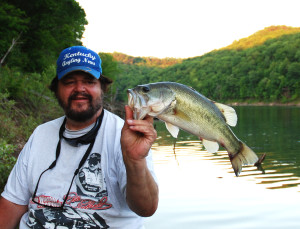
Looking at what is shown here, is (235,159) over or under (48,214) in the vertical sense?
over

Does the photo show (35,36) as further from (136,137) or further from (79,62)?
(136,137)

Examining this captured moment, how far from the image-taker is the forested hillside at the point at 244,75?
85.1 metres

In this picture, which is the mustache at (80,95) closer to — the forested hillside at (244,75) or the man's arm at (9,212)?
the man's arm at (9,212)

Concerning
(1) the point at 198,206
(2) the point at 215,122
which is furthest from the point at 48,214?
(1) the point at 198,206

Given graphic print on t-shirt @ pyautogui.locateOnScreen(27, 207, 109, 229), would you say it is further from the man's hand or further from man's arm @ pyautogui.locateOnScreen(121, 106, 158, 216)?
the man's hand

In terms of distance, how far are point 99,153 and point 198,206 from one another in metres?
6.50

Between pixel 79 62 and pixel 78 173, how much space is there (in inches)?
34.8

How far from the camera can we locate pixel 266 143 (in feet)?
60.2

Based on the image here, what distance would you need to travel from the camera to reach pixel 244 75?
103 metres

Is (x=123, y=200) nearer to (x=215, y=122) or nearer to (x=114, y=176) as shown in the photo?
(x=114, y=176)

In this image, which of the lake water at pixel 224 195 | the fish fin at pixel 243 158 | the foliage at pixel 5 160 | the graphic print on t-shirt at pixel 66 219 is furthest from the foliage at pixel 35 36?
the fish fin at pixel 243 158

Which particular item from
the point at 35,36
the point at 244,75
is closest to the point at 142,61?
the point at 244,75

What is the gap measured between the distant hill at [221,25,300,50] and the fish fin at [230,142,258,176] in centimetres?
13629

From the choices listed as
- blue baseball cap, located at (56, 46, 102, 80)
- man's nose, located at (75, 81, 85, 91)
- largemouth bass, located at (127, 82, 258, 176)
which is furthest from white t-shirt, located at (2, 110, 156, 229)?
largemouth bass, located at (127, 82, 258, 176)
